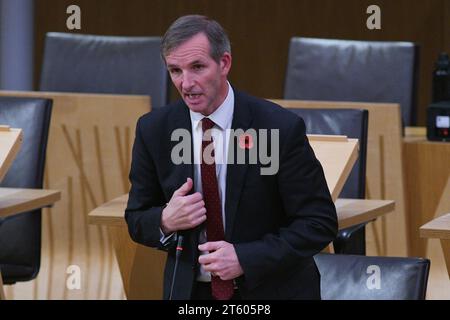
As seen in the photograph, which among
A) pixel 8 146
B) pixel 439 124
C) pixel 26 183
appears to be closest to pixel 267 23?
pixel 439 124

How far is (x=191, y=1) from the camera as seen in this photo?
7012 millimetres

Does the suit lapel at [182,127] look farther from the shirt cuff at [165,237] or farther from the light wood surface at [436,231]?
the light wood surface at [436,231]

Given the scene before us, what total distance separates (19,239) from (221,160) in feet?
6.20

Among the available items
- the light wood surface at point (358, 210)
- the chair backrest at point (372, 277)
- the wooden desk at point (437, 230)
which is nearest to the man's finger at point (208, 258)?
the chair backrest at point (372, 277)

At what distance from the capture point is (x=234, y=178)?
2.50 meters

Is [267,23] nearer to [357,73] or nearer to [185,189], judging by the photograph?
[357,73]

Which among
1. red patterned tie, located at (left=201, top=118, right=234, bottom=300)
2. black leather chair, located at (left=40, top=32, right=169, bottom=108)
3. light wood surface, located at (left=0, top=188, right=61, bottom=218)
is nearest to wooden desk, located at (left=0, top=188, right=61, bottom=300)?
light wood surface, located at (left=0, top=188, right=61, bottom=218)

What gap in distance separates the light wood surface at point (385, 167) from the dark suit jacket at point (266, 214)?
1.92 meters

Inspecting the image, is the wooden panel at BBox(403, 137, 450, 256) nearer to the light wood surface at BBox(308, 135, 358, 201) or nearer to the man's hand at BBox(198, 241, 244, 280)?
the light wood surface at BBox(308, 135, 358, 201)

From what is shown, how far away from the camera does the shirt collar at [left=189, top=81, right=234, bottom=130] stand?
8.27 ft

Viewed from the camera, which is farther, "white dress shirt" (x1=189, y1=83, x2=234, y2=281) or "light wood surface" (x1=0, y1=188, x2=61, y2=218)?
"light wood surface" (x1=0, y1=188, x2=61, y2=218)

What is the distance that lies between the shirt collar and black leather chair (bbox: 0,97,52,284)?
1.79m

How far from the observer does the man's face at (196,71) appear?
2402 millimetres
